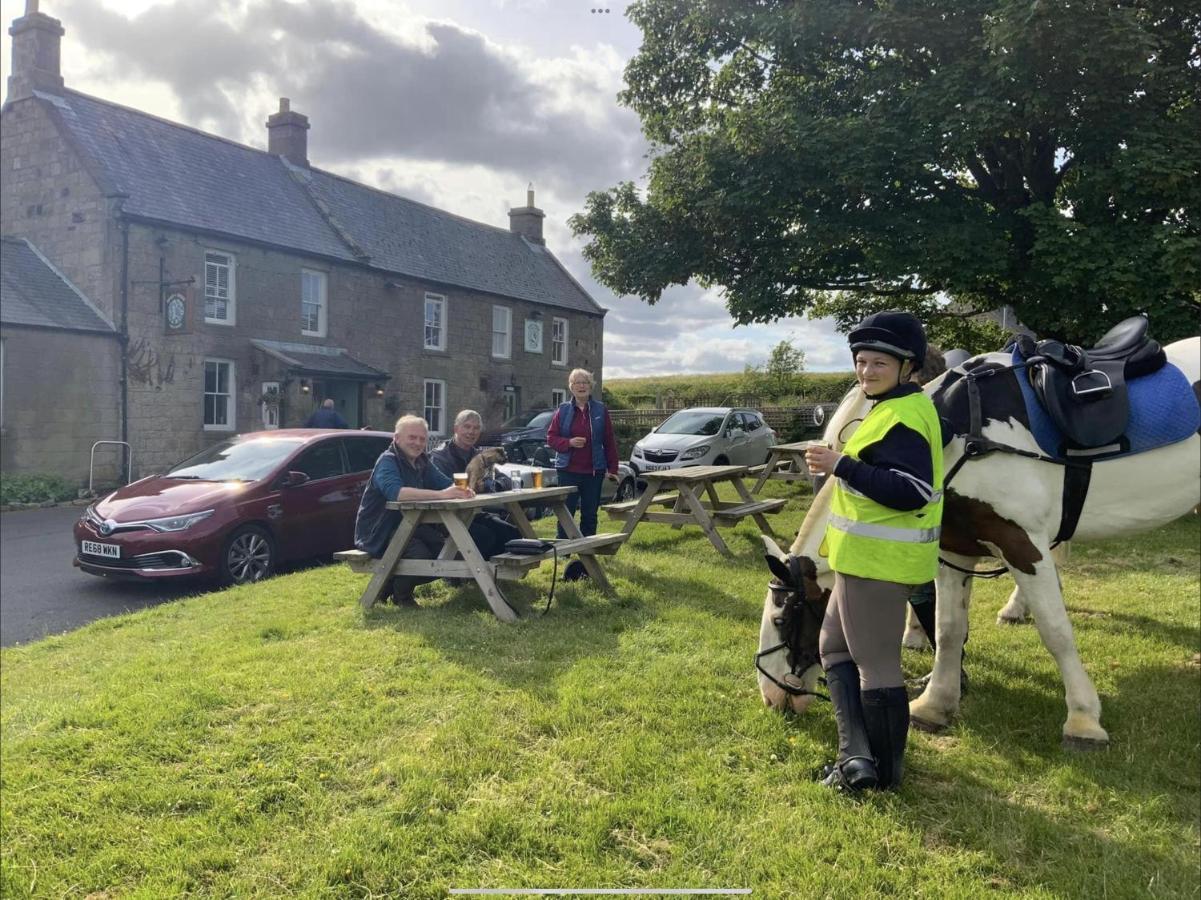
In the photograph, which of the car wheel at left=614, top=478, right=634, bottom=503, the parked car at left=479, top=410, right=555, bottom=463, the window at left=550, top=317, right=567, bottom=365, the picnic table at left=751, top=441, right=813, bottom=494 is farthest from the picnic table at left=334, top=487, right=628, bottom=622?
the window at left=550, top=317, right=567, bottom=365

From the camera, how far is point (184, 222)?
18.2 m

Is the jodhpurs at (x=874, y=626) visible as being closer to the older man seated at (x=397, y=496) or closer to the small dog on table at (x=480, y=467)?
the older man seated at (x=397, y=496)

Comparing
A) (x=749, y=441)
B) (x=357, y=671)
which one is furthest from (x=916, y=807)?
(x=749, y=441)

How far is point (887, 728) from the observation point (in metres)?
3.04

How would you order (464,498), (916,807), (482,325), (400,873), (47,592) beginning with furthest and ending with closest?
(482,325) → (47,592) → (464,498) → (916,807) → (400,873)

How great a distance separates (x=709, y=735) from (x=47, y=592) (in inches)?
282

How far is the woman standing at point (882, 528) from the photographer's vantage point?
2.87 m

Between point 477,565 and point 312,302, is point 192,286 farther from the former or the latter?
point 477,565

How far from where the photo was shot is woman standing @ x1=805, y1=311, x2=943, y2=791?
9.41 feet

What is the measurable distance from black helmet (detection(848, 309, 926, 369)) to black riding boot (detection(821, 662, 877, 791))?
1254 mm

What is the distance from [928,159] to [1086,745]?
29.9 feet

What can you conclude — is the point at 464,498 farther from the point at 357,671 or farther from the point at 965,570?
the point at 965,570

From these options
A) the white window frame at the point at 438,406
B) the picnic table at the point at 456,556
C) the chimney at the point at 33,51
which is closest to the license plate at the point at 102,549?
the picnic table at the point at 456,556

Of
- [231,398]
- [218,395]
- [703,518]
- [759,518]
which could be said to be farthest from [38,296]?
[759,518]
